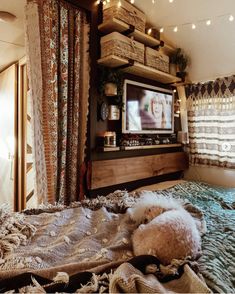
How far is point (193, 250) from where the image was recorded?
0.90 meters

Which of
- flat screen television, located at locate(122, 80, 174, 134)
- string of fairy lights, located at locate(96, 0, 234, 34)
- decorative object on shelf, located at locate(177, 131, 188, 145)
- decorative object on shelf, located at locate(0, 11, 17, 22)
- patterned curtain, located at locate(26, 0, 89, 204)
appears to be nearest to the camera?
patterned curtain, located at locate(26, 0, 89, 204)

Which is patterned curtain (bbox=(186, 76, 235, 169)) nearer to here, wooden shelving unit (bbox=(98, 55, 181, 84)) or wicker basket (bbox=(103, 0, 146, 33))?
wooden shelving unit (bbox=(98, 55, 181, 84))

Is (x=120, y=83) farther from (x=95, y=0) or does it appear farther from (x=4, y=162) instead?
(x=4, y=162)

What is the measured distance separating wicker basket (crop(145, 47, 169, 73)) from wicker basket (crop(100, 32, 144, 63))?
0.18 meters

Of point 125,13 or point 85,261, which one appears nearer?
point 85,261

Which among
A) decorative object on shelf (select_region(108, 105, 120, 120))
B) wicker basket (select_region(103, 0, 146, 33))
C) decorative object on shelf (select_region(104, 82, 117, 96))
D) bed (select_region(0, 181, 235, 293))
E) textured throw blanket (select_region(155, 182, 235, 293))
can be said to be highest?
wicker basket (select_region(103, 0, 146, 33))

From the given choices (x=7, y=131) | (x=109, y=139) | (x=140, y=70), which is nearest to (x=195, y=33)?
(x=140, y=70)

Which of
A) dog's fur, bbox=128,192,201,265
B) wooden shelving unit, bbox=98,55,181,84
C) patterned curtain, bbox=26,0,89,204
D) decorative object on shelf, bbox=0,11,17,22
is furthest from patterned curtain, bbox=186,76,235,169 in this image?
decorative object on shelf, bbox=0,11,17,22

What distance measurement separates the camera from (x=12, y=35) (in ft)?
7.24

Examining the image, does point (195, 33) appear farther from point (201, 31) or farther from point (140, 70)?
point (140, 70)

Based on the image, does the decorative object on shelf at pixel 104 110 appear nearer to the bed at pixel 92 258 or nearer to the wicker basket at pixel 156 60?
the wicker basket at pixel 156 60

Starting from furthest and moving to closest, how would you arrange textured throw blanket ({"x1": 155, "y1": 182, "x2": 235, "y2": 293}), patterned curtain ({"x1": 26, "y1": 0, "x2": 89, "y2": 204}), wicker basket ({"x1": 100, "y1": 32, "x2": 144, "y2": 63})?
wicker basket ({"x1": 100, "y1": 32, "x2": 144, "y2": 63})
patterned curtain ({"x1": 26, "y1": 0, "x2": 89, "y2": 204})
textured throw blanket ({"x1": 155, "y1": 182, "x2": 235, "y2": 293})

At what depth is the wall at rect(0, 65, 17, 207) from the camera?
114 inches

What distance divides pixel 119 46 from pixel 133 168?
1.18 metres
